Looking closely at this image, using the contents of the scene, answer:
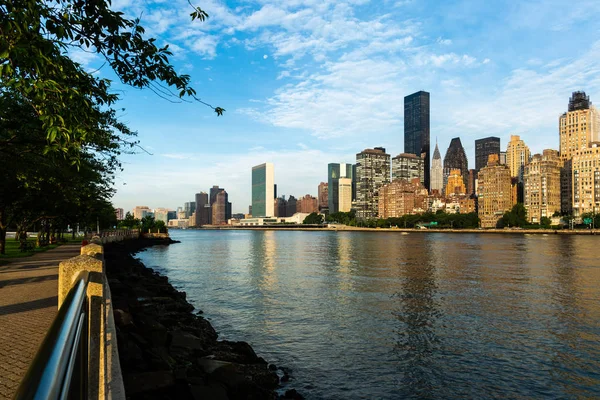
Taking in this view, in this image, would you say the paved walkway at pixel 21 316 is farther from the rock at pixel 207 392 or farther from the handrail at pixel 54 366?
the handrail at pixel 54 366

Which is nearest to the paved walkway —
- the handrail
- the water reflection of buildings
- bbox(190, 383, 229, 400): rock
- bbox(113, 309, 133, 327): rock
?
bbox(113, 309, 133, 327): rock

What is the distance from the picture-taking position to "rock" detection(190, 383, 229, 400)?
1071 cm

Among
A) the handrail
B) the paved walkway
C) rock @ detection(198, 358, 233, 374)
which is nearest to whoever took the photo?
the handrail

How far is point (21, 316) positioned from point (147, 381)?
5683mm

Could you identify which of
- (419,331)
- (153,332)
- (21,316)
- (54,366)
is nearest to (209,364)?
(153,332)

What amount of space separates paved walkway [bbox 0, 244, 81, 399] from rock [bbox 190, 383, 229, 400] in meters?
3.75

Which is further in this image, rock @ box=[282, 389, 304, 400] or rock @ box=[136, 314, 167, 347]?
rock @ box=[136, 314, 167, 347]

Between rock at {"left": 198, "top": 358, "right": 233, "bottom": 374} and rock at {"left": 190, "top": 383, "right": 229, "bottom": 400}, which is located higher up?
rock at {"left": 190, "top": 383, "right": 229, "bottom": 400}

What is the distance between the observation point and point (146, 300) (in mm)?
24953

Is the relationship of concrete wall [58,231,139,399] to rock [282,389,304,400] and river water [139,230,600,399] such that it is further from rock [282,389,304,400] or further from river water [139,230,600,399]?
river water [139,230,600,399]

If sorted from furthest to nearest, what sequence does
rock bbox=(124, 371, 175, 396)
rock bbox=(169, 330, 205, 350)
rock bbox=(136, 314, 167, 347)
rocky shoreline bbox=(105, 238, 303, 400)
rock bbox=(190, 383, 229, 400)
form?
rock bbox=(169, 330, 205, 350), rock bbox=(136, 314, 167, 347), rock bbox=(190, 383, 229, 400), rocky shoreline bbox=(105, 238, 303, 400), rock bbox=(124, 371, 175, 396)

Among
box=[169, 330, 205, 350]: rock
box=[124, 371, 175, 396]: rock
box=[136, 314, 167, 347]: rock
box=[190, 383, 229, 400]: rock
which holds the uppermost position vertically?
box=[124, 371, 175, 396]: rock

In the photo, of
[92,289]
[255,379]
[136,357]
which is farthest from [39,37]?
[255,379]

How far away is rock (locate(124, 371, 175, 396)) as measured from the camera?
947 cm
